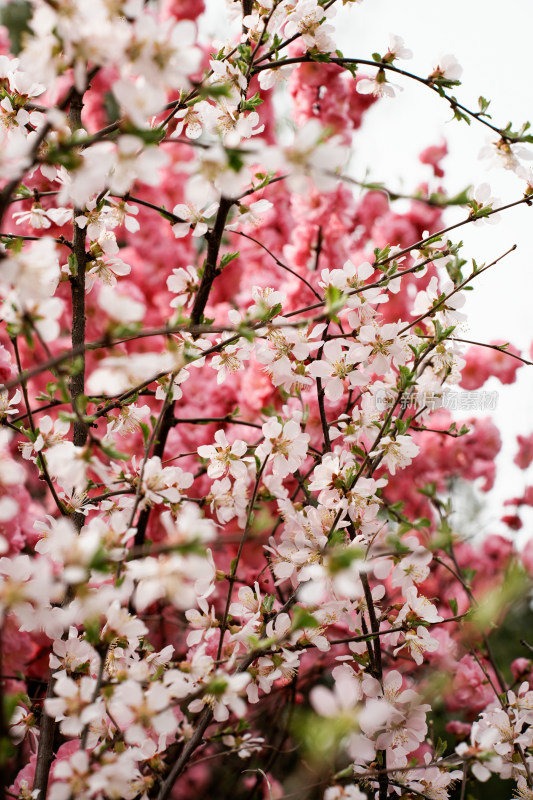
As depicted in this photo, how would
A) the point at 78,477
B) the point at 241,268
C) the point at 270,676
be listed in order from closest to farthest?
1. the point at 78,477
2. the point at 270,676
3. the point at 241,268

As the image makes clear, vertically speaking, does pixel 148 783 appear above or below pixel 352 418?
below

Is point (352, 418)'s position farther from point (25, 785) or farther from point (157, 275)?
point (157, 275)

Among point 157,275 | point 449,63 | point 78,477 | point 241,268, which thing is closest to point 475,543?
point 241,268

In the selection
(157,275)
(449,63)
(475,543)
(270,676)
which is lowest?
(270,676)

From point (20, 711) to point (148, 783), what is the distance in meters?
0.17

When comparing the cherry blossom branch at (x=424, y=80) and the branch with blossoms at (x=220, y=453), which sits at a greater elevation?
the cherry blossom branch at (x=424, y=80)

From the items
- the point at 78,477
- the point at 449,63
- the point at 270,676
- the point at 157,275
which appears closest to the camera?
the point at 78,477

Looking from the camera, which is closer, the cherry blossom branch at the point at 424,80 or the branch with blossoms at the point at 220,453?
the branch with blossoms at the point at 220,453

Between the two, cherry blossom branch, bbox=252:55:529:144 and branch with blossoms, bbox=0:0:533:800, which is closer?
branch with blossoms, bbox=0:0:533:800

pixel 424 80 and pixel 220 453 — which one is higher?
pixel 424 80

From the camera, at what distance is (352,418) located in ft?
2.27

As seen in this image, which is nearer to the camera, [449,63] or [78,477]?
[78,477]

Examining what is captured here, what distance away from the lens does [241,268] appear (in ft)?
4.97

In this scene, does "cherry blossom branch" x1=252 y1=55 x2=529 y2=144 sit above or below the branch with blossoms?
above
